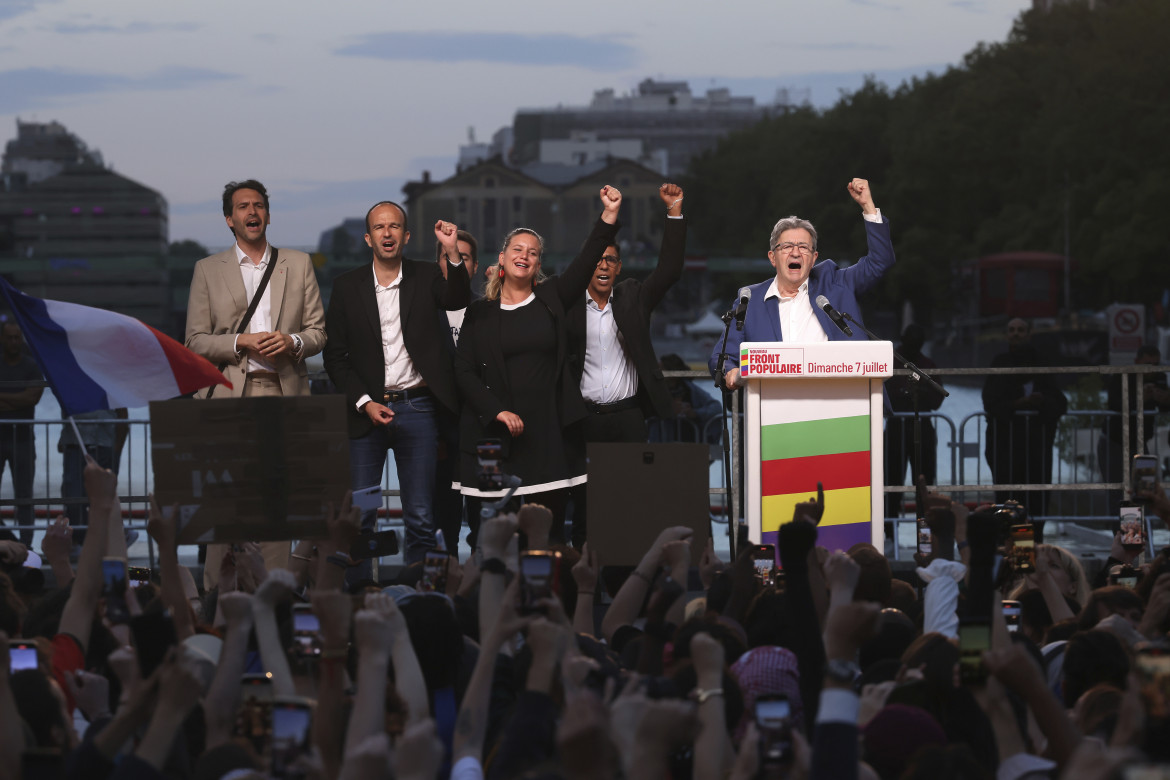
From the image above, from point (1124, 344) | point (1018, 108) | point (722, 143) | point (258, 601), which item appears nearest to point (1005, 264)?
point (1018, 108)

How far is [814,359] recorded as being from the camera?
7195 millimetres

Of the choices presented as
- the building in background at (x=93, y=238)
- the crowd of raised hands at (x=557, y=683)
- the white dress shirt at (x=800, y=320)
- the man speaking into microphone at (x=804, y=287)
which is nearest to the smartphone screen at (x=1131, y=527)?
the crowd of raised hands at (x=557, y=683)

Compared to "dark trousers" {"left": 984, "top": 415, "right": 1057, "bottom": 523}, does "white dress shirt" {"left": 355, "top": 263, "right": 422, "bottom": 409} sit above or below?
above

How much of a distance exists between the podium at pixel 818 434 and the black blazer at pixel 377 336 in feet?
5.03

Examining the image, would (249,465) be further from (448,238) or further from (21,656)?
(21,656)

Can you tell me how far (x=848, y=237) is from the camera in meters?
71.2

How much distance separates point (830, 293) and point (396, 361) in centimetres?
216

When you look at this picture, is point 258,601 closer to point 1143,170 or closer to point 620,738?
point 620,738

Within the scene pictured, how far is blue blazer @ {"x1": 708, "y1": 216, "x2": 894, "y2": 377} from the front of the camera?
779cm

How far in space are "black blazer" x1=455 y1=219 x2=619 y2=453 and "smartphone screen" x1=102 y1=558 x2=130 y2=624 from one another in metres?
3.29

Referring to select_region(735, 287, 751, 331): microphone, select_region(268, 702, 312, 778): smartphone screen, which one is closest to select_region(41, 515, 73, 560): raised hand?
select_region(268, 702, 312, 778): smartphone screen

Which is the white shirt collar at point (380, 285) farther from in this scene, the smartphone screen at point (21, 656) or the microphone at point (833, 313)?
the smartphone screen at point (21, 656)

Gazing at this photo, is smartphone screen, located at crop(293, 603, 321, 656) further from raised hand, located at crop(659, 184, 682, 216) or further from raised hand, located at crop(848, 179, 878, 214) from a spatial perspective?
raised hand, located at crop(848, 179, 878, 214)

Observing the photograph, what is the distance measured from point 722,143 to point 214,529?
335 ft
